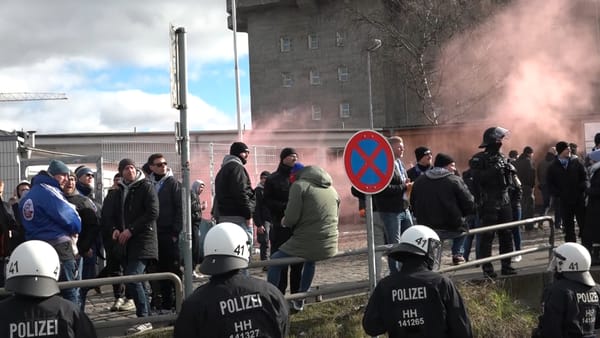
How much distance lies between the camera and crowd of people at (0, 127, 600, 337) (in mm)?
4113

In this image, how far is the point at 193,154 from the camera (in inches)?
687

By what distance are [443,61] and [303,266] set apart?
25120 millimetres

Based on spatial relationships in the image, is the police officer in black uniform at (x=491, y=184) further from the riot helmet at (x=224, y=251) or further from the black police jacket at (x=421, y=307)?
the riot helmet at (x=224, y=251)

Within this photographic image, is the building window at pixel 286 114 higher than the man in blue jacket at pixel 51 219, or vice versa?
the building window at pixel 286 114

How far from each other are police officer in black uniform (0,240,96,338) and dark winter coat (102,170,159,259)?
12.5 feet

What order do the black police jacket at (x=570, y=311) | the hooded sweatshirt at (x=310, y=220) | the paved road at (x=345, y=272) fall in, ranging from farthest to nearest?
the paved road at (x=345, y=272) < the hooded sweatshirt at (x=310, y=220) < the black police jacket at (x=570, y=311)

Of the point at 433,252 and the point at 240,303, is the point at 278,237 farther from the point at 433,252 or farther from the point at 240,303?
the point at 240,303

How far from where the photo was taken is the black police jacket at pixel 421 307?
4.66m

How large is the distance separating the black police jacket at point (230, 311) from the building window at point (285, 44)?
47742 mm

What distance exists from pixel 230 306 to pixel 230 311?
28 mm

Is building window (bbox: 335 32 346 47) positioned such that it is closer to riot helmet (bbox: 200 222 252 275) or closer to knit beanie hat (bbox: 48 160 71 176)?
knit beanie hat (bbox: 48 160 71 176)

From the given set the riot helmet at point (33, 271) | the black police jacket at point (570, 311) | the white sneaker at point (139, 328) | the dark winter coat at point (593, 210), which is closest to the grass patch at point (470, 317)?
the white sneaker at point (139, 328)

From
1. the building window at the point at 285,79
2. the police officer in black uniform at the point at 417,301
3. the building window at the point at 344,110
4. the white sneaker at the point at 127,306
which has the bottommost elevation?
the white sneaker at the point at 127,306

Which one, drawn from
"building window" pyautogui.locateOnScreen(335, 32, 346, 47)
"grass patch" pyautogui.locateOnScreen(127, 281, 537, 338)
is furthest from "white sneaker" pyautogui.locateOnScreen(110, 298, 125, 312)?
"building window" pyautogui.locateOnScreen(335, 32, 346, 47)
